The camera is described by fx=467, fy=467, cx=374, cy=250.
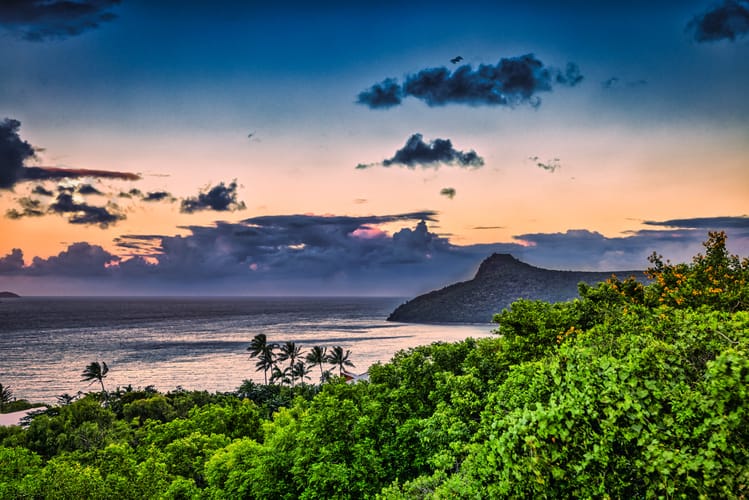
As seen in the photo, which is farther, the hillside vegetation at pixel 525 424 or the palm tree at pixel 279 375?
the palm tree at pixel 279 375

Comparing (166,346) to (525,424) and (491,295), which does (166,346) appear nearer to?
(491,295)

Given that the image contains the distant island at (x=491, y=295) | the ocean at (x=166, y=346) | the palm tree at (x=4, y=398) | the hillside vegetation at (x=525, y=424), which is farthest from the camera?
the distant island at (x=491, y=295)

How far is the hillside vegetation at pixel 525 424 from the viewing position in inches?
229

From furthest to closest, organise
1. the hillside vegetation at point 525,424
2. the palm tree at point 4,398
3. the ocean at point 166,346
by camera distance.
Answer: the ocean at point 166,346 → the palm tree at point 4,398 → the hillside vegetation at point 525,424

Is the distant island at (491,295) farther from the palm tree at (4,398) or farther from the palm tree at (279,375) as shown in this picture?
the palm tree at (4,398)

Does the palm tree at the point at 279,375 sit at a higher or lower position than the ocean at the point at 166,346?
higher

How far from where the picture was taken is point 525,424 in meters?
6.35

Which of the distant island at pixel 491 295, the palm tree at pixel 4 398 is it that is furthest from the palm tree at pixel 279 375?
the distant island at pixel 491 295

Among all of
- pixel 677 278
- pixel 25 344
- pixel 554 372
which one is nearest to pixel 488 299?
pixel 25 344

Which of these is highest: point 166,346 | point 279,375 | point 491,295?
point 491,295

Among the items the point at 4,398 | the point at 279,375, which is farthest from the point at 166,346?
the point at 279,375

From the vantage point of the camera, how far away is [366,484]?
45.5 feet

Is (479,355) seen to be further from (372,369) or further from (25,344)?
(25,344)

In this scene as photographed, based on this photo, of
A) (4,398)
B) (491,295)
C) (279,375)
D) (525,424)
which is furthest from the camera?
(491,295)
